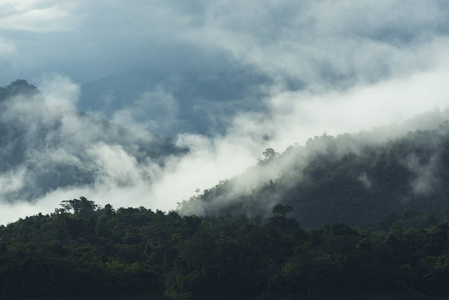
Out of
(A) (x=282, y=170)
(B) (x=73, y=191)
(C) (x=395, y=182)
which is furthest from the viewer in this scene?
(B) (x=73, y=191)

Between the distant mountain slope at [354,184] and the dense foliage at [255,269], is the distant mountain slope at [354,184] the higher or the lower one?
the higher one

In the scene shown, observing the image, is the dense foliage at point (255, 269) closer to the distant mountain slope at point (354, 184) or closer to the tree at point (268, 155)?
the distant mountain slope at point (354, 184)

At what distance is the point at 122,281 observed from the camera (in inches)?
2488

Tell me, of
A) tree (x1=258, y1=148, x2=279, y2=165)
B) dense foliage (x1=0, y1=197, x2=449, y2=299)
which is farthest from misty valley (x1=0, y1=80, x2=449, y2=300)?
tree (x1=258, y1=148, x2=279, y2=165)

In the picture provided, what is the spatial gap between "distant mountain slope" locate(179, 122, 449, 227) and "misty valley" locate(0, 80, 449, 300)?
0.23 m

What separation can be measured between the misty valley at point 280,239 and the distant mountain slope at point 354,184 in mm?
234

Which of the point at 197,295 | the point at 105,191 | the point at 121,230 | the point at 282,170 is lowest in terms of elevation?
the point at 197,295

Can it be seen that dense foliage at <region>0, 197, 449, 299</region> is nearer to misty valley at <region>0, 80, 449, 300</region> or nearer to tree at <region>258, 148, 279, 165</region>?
misty valley at <region>0, 80, 449, 300</region>

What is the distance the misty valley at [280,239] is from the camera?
62188 millimetres

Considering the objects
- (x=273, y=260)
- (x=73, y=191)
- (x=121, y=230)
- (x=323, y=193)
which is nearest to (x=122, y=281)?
(x=273, y=260)

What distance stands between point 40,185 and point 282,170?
267ft

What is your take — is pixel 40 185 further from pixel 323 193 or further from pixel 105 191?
pixel 323 193

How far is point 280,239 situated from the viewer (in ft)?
231

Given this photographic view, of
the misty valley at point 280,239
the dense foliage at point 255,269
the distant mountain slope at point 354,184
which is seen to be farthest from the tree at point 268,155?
the dense foliage at point 255,269
